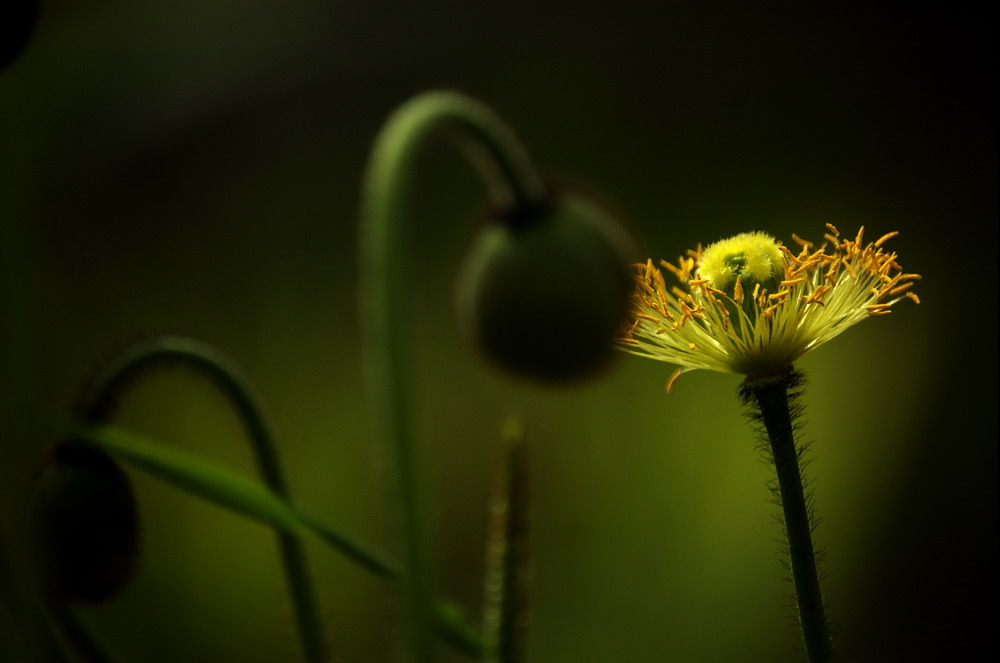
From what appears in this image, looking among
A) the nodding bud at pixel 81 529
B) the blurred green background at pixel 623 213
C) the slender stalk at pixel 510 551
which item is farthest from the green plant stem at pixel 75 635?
the blurred green background at pixel 623 213

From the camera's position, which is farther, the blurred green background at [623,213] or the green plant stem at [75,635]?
the blurred green background at [623,213]

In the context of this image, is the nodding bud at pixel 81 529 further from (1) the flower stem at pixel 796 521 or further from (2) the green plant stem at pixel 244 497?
(1) the flower stem at pixel 796 521

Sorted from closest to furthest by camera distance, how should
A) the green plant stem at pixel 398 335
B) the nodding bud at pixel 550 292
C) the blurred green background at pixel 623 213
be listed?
A: the green plant stem at pixel 398 335 → the nodding bud at pixel 550 292 → the blurred green background at pixel 623 213

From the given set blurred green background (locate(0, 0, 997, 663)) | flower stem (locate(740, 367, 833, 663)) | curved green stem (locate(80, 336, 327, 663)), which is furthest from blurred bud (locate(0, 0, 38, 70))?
blurred green background (locate(0, 0, 997, 663))

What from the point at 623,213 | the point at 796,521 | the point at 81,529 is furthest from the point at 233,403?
the point at 623,213

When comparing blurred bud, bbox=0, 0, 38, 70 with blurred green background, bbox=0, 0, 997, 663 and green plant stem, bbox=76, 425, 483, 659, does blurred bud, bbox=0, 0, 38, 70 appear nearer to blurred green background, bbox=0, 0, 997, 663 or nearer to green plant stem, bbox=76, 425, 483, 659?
green plant stem, bbox=76, 425, 483, 659

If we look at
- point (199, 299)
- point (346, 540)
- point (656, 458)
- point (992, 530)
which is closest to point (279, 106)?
point (199, 299)
